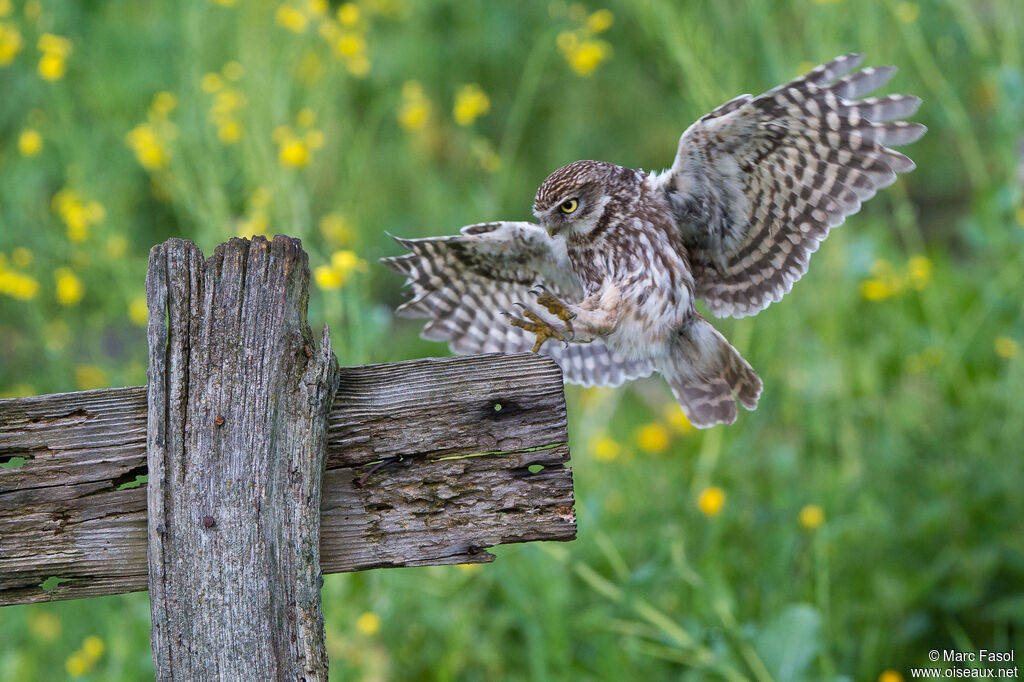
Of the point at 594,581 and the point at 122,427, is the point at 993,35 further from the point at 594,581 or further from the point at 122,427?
the point at 122,427

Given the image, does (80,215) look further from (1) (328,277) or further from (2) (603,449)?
(2) (603,449)

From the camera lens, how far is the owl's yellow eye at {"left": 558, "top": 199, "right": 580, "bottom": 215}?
2266 mm

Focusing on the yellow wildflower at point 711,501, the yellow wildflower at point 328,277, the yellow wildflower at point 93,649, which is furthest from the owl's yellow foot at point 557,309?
the yellow wildflower at point 93,649

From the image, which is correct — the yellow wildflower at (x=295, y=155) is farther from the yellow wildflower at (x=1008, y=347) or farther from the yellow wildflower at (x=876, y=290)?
the yellow wildflower at (x=1008, y=347)

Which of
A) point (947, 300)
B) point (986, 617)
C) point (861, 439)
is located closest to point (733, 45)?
point (947, 300)

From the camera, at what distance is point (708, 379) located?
251 cm

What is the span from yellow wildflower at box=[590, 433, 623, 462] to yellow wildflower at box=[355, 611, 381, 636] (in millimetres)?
1075

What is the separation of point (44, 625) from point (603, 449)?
255cm

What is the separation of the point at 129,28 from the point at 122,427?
244 inches

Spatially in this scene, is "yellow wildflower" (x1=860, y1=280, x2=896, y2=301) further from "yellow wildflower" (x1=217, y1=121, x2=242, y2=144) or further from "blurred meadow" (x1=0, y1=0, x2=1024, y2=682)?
"yellow wildflower" (x1=217, y1=121, x2=242, y2=144)

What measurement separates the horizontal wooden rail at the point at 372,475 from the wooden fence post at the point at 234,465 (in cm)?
8

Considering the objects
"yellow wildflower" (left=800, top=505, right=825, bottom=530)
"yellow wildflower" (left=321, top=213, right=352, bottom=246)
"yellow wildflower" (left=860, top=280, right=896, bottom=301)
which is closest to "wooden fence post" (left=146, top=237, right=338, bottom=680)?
"yellow wildflower" (left=321, top=213, right=352, bottom=246)

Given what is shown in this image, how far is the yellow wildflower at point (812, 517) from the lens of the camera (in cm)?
340

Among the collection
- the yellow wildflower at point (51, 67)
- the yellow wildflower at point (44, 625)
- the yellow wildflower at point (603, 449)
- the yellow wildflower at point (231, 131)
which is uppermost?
the yellow wildflower at point (51, 67)
